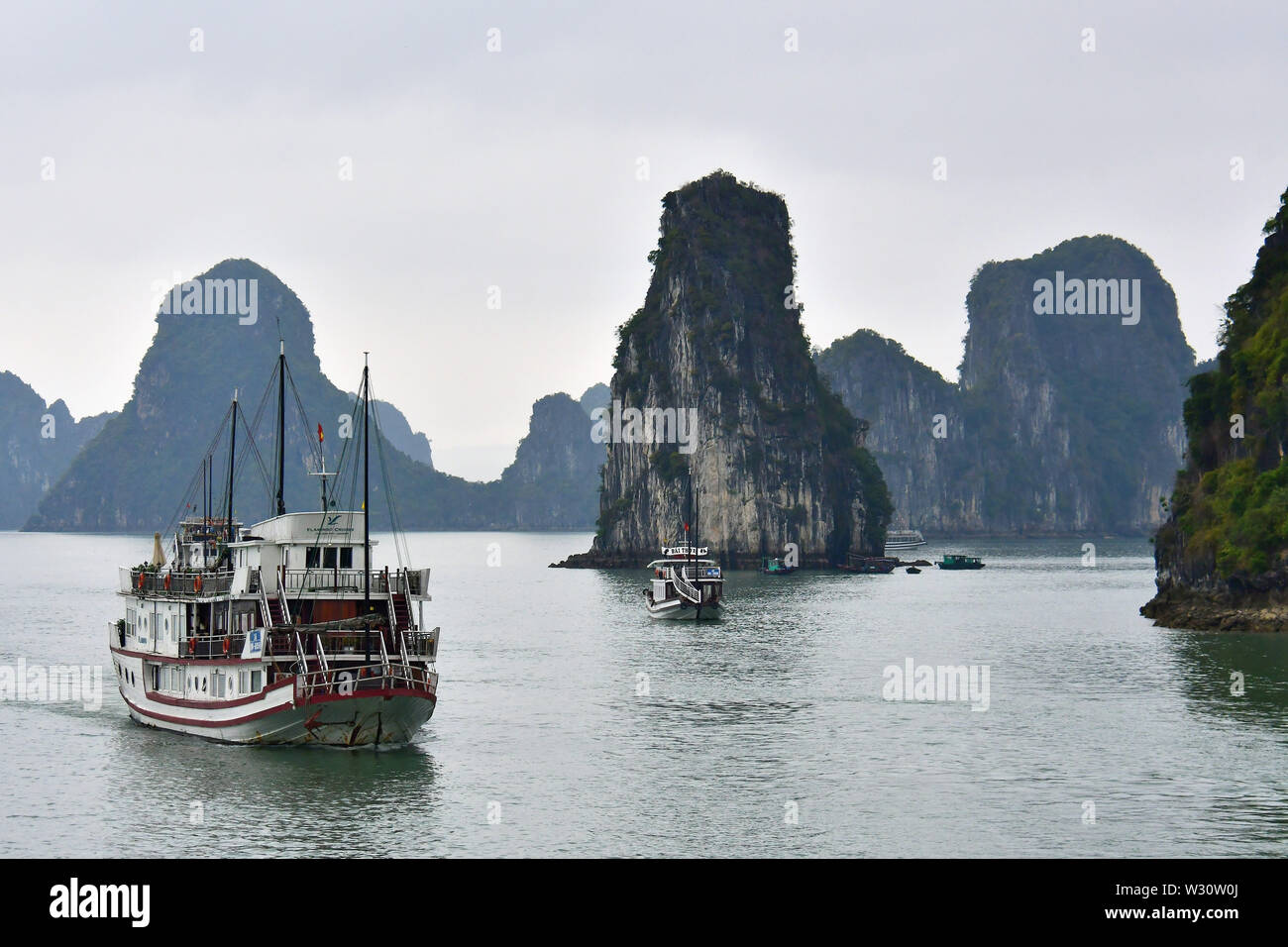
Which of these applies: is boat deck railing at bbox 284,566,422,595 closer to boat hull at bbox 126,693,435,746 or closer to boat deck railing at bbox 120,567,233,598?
boat deck railing at bbox 120,567,233,598

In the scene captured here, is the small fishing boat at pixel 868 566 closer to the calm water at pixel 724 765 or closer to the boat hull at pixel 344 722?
the calm water at pixel 724 765

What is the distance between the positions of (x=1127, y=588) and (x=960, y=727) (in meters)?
86.7

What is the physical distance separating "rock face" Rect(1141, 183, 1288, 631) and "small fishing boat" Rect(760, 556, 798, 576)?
71.0m

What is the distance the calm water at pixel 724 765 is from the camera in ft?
103

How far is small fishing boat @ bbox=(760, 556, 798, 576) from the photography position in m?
162

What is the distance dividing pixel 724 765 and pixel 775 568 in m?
123

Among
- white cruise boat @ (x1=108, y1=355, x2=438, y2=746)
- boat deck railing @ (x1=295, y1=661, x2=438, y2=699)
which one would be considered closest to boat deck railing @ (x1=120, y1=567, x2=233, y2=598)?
white cruise boat @ (x1=108, y1=355, x2=438, y2=746)

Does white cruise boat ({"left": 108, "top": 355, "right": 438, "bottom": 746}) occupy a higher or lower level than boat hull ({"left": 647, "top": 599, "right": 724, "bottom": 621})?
higher

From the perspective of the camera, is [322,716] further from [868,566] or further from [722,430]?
[722,430]

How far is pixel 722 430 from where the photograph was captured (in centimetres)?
18525

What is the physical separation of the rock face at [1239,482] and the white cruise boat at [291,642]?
51183 mm

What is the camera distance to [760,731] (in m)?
46.0

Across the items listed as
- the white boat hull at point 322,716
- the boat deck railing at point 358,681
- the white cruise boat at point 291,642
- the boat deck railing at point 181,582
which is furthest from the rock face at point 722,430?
the boat deck railing at point 358,681

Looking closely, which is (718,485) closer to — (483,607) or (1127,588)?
(1127,588)
